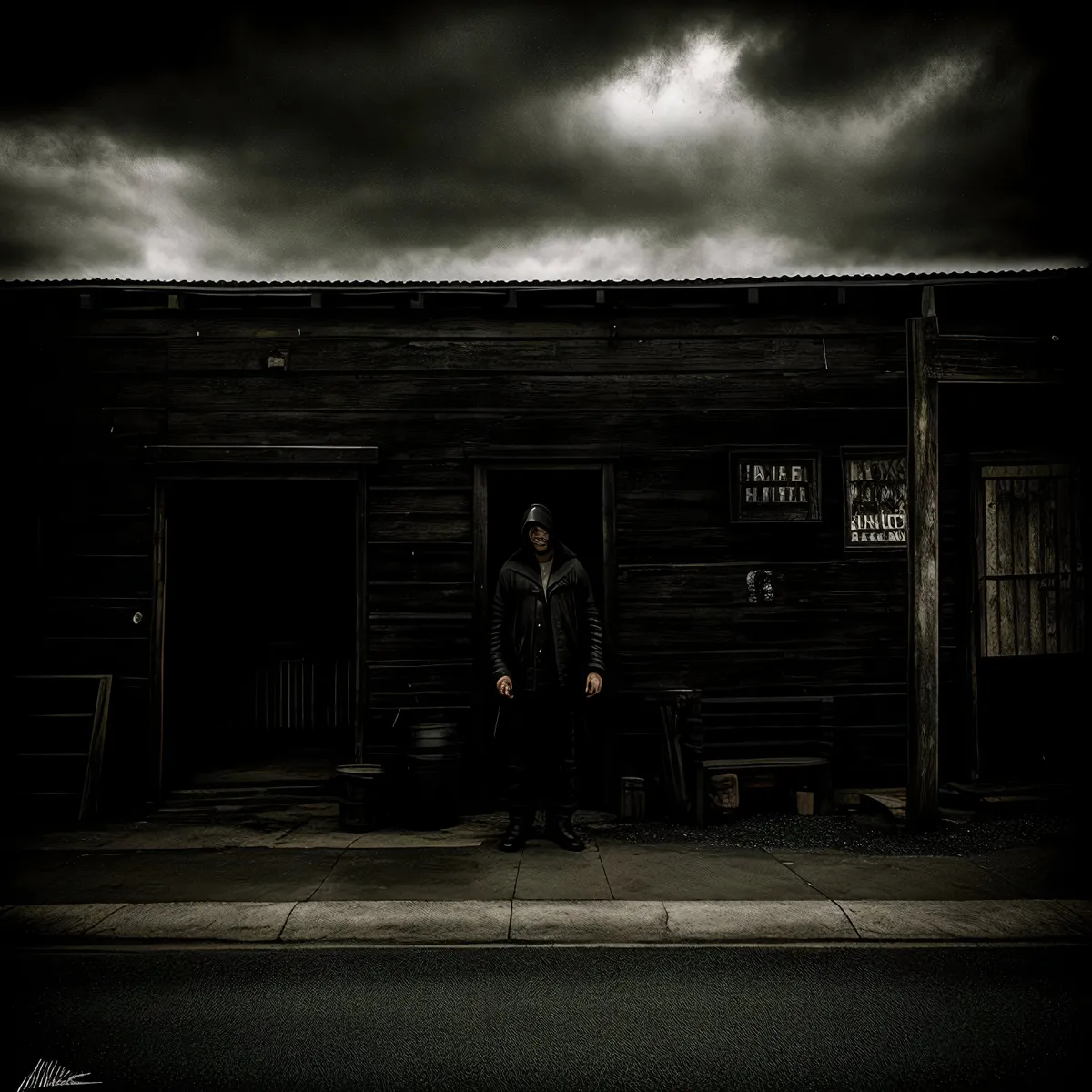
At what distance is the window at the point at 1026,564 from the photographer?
7824 mm

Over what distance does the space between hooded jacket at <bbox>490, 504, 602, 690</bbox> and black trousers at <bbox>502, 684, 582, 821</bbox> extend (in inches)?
5.1

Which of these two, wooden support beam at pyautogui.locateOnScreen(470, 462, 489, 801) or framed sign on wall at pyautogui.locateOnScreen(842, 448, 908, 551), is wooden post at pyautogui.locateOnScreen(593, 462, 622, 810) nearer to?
wooden support beam at pyautogui.locateOnScreen(470, 462, 489, 801)

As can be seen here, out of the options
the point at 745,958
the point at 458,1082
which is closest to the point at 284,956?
the point at 458,1082

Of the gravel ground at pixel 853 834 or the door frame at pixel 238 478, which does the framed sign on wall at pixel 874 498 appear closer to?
the gravel ground at pixel 853 834

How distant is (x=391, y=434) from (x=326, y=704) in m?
4.84

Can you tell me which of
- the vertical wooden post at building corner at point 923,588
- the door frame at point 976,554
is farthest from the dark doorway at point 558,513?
the door frame at point 976,554

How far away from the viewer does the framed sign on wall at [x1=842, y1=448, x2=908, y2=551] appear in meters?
7.82

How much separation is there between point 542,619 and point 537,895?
2088 millimetres

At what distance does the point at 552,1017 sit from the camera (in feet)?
11.6

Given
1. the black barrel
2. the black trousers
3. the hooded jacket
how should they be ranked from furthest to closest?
the black barrel
the hooded jacket
the black trousers
